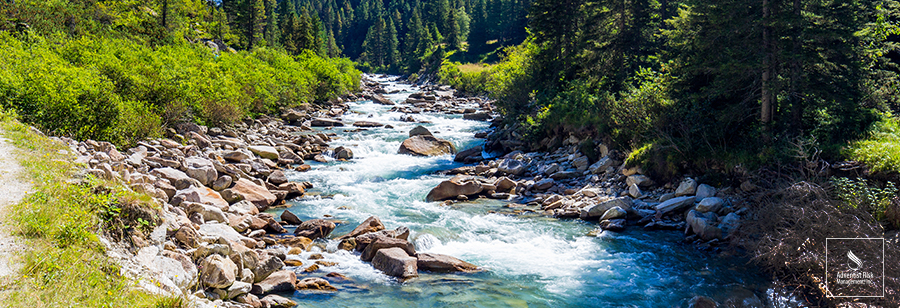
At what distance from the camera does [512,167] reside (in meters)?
20.4

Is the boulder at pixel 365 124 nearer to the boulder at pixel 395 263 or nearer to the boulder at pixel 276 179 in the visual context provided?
the boulder at pixel 276 179

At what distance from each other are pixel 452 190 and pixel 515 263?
603cm

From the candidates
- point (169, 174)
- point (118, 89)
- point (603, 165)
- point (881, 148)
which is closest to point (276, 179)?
point (169, 174)

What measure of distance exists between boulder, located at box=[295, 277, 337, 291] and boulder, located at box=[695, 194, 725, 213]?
32.6ft

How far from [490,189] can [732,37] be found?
9.08 metres

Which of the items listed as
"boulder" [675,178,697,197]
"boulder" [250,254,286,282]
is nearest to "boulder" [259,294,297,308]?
"boulder" [250,254,286,282]

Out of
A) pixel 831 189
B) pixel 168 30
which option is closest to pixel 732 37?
pixel 831 189

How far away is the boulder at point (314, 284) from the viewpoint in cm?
922

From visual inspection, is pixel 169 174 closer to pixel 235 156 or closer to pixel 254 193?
pixel 254 193

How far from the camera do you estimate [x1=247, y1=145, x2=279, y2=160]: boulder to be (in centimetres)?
2083

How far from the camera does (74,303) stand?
5.00m

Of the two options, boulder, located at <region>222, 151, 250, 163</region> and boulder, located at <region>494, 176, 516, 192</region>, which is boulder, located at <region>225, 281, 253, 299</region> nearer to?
boulder, located at <region>494, 176, 516, 192</region>

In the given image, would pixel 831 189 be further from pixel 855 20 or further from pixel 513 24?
pixel 513 24
